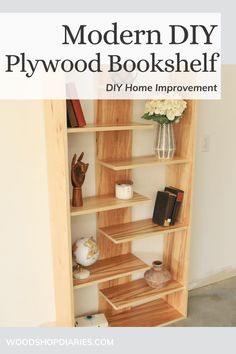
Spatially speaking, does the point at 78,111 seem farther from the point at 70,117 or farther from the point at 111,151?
the point at 111,151

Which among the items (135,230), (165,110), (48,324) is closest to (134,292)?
(135,230)

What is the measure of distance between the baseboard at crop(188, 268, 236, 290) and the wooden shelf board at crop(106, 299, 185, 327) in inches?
13.0

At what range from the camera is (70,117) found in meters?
1.63

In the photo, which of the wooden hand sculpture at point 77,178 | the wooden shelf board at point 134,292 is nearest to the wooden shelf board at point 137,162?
the wooden hand sculpture at point 77,178

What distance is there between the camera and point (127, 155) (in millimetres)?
2012

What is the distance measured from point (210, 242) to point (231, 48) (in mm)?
1357

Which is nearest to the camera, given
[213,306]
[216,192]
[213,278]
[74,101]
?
[74,101]

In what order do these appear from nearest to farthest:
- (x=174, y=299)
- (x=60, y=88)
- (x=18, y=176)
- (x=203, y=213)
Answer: (x=60, y=88) < (x=18, y=176) < (x=174, y=299) < (x=203, y=213)

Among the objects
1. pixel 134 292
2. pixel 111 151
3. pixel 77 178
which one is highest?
pixel 111 151

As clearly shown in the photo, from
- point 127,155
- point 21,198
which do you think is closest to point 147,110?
point 127,155

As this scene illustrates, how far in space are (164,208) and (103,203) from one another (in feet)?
1.34

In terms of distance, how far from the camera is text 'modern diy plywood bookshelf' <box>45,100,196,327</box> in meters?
1.70

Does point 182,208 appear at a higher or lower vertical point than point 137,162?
lower

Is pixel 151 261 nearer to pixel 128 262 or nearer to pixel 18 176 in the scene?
pixel 128 262
